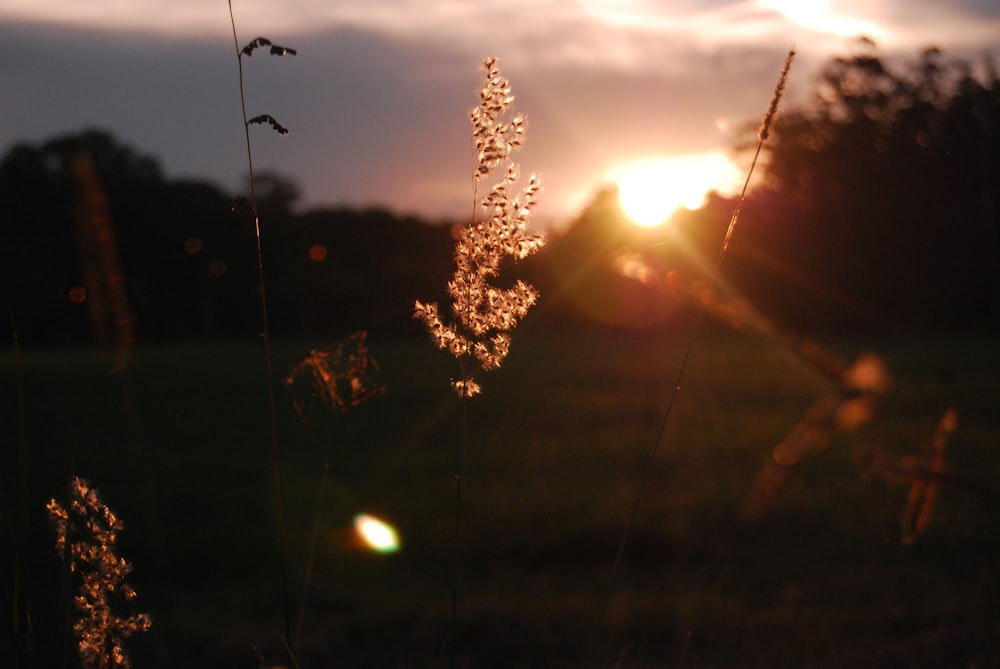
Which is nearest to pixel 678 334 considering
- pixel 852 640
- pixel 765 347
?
pixel 765 347

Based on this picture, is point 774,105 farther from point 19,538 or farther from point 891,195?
point 891,195

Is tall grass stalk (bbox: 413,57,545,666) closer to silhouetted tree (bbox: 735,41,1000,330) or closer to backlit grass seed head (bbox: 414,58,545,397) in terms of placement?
backlit grass seed head (bbox: 414,58,545,397)

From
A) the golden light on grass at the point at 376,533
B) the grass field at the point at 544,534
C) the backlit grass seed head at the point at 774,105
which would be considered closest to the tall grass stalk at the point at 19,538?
the grass field at the point at 544,534

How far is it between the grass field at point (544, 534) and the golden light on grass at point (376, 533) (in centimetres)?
13

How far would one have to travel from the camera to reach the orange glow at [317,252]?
3241 cm

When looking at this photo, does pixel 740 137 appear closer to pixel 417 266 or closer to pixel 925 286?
pixel 925 286

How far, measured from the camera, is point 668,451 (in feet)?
31.0

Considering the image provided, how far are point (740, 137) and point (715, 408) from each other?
9332 millimetres

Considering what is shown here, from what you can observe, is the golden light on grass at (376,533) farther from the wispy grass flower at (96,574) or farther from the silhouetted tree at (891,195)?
the wispy grass flower at (96,574)

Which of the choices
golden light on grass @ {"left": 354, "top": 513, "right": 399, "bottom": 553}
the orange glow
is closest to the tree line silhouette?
golden light on grass @ {"left": 354, "top": 513, "right": 399, "bottom": 553}

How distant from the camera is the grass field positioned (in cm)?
426

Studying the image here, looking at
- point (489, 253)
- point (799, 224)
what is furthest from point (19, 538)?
point (799, 224)

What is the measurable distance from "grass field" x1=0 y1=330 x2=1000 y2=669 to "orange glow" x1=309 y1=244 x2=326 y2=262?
743 inches

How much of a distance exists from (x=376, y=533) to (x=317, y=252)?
27.2 meters
